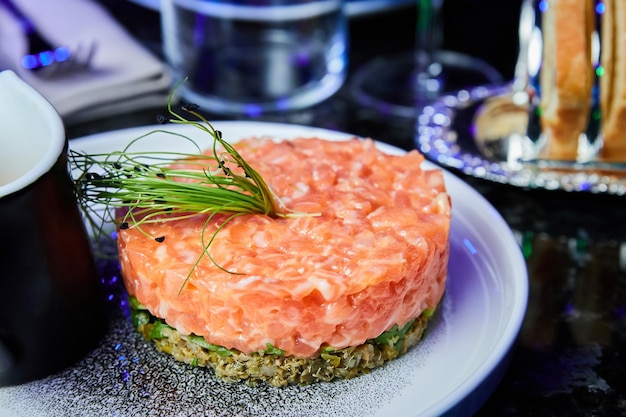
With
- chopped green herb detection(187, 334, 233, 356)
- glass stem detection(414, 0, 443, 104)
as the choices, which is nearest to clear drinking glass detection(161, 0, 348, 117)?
glass stem detection(414, 0, 443, 104)

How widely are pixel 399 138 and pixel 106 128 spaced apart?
35.5 inches

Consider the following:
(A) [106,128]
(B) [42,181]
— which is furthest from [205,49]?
(B) [42,181]

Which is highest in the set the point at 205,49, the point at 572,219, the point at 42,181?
the point at 42,181

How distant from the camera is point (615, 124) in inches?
86.7

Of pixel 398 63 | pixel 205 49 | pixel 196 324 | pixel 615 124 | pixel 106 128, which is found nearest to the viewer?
pixel 196 324

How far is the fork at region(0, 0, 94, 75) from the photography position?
2609 millimetres

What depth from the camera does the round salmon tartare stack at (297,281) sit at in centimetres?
142

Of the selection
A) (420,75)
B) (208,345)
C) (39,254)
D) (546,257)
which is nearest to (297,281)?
(208,345)

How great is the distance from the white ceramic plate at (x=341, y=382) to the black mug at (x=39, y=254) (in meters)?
0.05

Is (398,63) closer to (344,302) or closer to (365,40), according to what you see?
(365,40)

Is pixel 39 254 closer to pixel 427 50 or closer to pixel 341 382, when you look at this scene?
pixel 341 382

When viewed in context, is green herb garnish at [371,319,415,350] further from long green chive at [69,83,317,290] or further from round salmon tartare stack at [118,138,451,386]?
long green chive at [69,83,317,290]

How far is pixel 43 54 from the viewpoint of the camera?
8.86 ft

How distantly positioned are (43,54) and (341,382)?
1.68 metres
